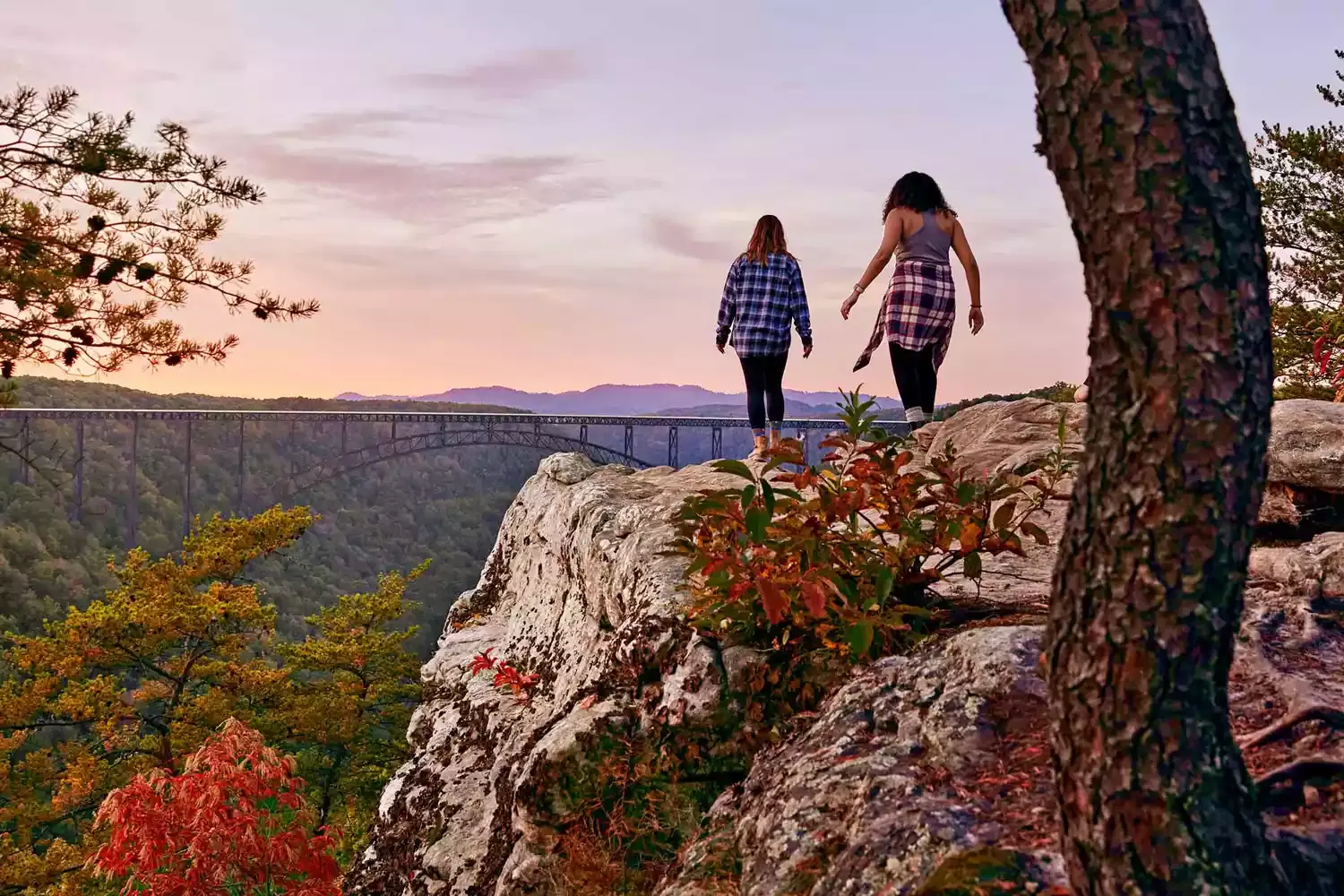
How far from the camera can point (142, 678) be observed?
63.2ft

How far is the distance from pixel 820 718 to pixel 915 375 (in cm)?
413

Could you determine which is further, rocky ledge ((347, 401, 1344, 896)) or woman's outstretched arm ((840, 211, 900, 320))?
woman's outstretched arm ((840, 211, 900, 320))

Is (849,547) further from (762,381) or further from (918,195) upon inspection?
(762,381)

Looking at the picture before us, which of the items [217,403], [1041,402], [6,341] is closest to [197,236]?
[6,341]

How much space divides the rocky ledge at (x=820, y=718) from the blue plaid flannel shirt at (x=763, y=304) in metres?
1.46

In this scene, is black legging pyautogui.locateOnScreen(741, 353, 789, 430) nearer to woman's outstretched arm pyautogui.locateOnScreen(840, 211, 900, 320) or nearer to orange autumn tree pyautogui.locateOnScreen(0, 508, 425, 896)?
woman's outstretched arm pyautogui.locateOnScreen(840, 211, 900, 320)

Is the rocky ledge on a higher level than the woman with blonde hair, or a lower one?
lower

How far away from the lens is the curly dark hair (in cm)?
644

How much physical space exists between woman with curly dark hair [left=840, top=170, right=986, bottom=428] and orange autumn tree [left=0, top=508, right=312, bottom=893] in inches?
578

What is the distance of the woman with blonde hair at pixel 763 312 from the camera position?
7445 millimetres

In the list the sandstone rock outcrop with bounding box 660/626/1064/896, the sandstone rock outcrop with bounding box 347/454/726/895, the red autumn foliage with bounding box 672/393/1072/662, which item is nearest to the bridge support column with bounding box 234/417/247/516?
the sandstone rock outcrop with bounding box 347/454/726/895

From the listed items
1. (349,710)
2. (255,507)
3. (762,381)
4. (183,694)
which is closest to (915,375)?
(762,381)

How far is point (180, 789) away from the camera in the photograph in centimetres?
782

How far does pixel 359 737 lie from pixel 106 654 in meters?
4.82
